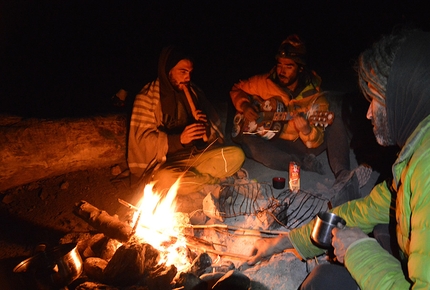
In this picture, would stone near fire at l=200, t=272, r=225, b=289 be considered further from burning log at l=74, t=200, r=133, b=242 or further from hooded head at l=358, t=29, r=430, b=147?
hooded head at l=358, t=29, r=430, b=147

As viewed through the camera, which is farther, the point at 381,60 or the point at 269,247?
the point at 269,247

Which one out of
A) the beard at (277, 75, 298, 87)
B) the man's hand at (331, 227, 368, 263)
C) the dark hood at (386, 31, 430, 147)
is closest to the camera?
the dark hood at (386, 31, 430, 147)

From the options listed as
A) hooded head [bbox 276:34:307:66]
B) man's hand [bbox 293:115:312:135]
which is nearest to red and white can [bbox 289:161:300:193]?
man's hand [bbox 293:115:312:135]

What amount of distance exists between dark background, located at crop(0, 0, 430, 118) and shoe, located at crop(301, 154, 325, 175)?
2.83 meters

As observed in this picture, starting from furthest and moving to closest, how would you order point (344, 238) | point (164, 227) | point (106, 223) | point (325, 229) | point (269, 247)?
point (164, 227) → point (106, 223) → point (269, 247) → point (325, 229) → point (344, 238)

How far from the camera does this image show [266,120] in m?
6.08

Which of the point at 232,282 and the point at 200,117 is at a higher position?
the point at 200,117

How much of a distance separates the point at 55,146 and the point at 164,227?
9.32ft

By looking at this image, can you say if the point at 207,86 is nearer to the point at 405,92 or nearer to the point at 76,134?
the point at 76,134

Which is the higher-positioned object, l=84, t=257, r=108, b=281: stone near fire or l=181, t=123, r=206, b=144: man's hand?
l=181, t=123, r=206, b=144: man's hand

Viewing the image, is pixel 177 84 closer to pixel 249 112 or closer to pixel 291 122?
pixel 249 112

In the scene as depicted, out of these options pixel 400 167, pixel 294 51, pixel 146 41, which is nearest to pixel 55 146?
pixel 294 51

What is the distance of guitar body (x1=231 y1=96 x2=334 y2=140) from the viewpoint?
5.89 metres

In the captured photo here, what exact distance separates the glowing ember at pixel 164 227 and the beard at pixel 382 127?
2.43m
